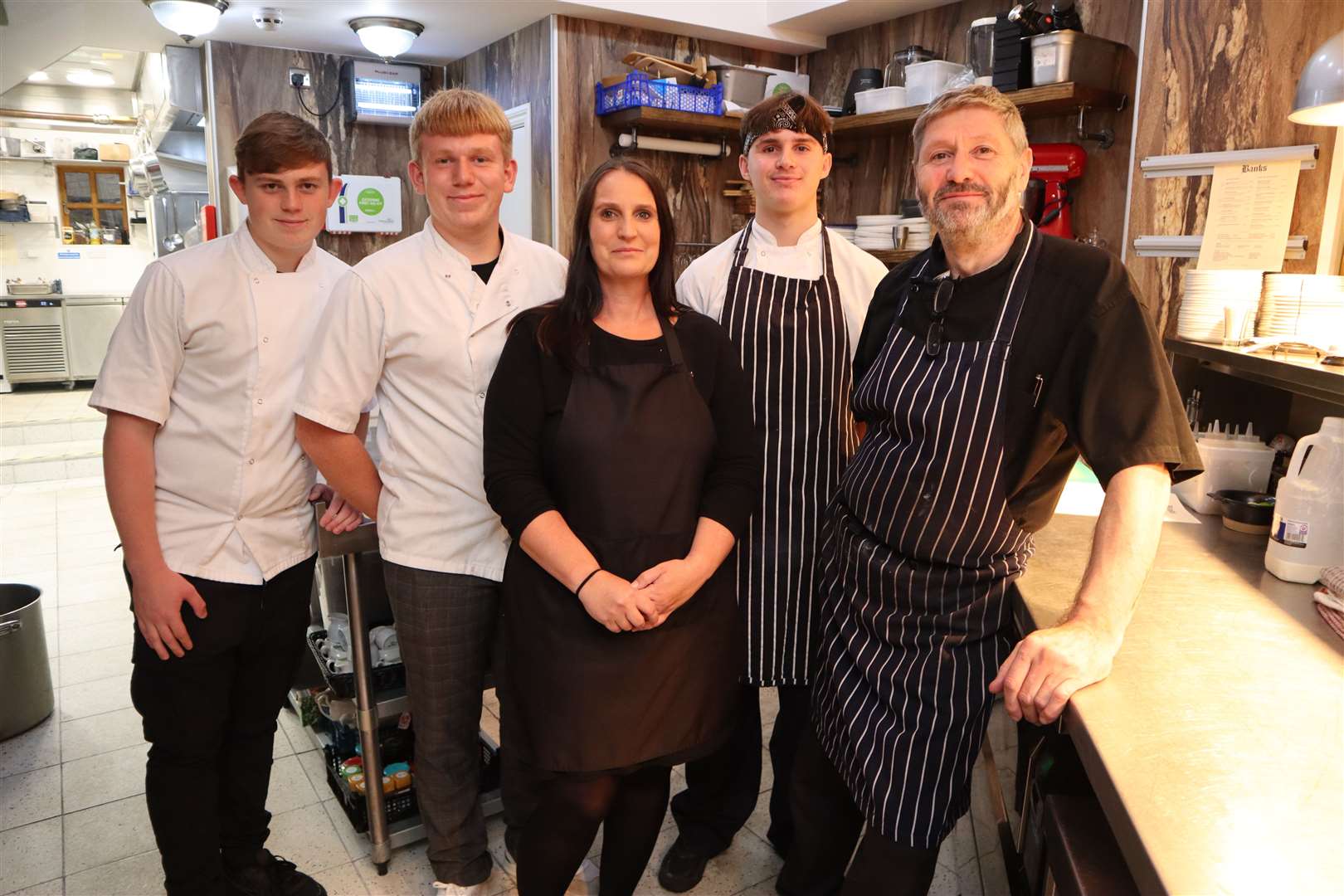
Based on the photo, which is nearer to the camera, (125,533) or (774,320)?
(125,533)

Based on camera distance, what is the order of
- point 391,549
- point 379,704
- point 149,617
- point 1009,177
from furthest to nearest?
1. point 379,704
2. point 391,549
3. point 149,617
4. point 1009,177

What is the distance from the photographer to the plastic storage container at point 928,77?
13.0ft

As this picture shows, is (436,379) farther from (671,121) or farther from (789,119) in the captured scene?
(671,121)

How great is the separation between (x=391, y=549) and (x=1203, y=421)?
7.05ft

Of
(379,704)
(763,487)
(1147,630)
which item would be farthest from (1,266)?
(1147,630)

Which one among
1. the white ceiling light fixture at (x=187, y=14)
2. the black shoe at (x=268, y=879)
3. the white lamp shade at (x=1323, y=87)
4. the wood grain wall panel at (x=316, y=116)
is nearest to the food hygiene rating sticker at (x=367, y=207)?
the wood grain wall panel at (x=316, y=116)

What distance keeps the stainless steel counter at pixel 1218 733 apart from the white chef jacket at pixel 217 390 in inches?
56.0

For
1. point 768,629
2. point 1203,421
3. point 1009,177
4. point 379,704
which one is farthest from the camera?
point 1203,421

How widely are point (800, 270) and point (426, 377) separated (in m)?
0.82

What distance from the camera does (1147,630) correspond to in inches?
55.3

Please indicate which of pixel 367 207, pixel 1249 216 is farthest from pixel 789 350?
pixel 367 207

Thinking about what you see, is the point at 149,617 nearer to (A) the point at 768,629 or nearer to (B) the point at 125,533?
(B) the point at 125,533

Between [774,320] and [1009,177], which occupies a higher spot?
[1009,177]

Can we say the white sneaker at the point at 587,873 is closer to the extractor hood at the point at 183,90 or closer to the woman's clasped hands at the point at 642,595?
the woman's clasped hands at the point at 642,595
